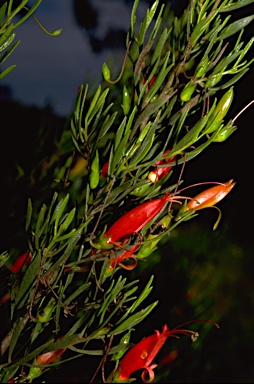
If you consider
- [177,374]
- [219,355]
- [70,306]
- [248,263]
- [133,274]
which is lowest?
[248,263]

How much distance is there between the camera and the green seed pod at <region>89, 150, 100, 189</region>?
396 millimetres

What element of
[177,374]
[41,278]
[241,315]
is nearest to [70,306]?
[41,278]

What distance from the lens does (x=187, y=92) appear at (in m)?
0.40

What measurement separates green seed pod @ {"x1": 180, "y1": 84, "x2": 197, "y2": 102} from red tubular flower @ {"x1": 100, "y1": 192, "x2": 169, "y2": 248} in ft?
0.21

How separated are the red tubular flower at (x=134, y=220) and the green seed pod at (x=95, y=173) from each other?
3cm

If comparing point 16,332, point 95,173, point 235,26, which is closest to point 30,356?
point 16,332

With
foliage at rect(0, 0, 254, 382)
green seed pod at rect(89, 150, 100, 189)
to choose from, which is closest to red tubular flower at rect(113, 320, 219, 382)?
foliage at rect(0, 0, 254, 382)

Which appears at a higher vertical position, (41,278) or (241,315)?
(41,278)

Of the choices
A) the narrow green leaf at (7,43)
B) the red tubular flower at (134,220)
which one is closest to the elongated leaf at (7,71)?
the narrow green leaf at (7,43)

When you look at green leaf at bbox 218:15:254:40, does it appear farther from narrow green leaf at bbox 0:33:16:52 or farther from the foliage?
narrow green leaf at bbox 0:33:16:52

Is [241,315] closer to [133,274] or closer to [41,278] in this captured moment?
[133,274]

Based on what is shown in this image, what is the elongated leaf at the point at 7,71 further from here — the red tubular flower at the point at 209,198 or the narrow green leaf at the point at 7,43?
the red tubular flower at the point at 209,198

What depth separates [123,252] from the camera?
1.35ft

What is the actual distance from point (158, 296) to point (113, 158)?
23.9 inches
